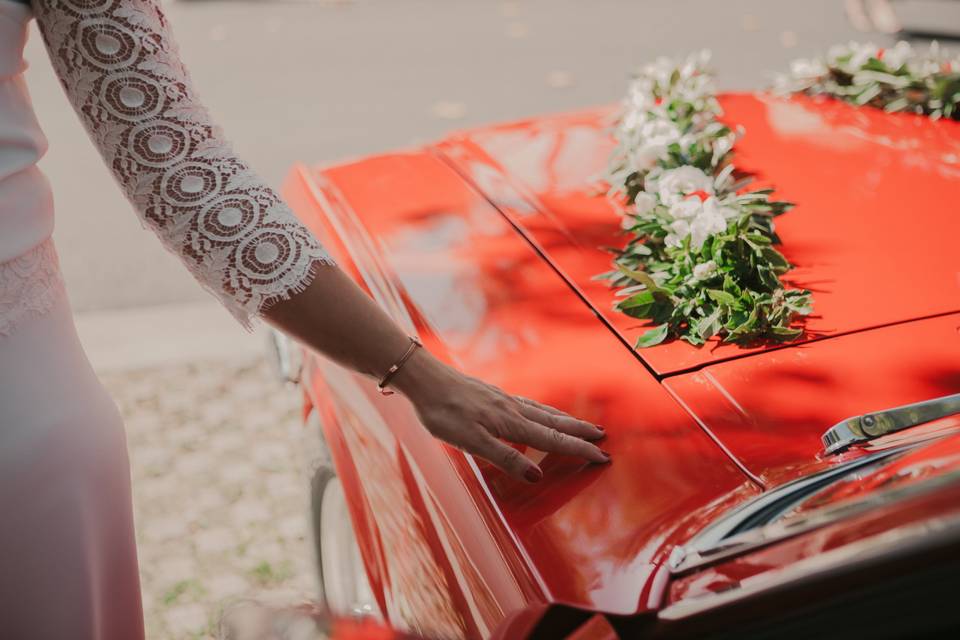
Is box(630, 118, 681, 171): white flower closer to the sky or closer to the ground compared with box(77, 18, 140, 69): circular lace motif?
closer to the ground

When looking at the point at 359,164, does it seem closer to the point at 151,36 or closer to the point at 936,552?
the point at 151,36

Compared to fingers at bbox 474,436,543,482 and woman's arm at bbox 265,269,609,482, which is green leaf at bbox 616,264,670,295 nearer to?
woman's arm at bbox 265,269,609,482

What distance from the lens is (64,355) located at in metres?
1.28

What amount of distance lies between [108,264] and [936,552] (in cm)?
420

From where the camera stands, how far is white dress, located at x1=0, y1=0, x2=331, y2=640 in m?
1.15

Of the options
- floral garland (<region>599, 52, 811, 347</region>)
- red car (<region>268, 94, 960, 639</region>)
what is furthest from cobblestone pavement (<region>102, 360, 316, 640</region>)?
floral garland (<region>599, 52, 811, 347</region>)

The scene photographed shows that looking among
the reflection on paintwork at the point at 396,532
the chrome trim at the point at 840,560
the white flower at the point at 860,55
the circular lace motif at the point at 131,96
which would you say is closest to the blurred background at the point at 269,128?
the reflection on paintwork at the point at 396,532

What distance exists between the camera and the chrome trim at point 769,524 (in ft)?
3.23

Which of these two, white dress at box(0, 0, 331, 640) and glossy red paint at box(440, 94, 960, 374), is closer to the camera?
white dress at box(0, 0, 331, 640)

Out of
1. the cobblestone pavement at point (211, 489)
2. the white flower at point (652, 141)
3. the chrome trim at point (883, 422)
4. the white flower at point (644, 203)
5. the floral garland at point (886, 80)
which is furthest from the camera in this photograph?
the cobblestone pavement at point (211, 489)

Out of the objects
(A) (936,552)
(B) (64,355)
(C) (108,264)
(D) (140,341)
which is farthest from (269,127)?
(A) (936,552)

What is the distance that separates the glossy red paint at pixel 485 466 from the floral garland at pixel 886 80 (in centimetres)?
105

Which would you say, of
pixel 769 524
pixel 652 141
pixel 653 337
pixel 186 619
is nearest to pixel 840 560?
pixel 769 524

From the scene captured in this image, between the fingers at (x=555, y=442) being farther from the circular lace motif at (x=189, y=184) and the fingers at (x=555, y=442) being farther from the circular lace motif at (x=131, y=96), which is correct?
the circular lace motif at (x=131, y=96)
